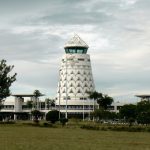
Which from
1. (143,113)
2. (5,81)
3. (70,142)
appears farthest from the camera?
(143,113)

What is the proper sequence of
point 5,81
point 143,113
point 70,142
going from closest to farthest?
point 70,142, point 5,81, point 143,113

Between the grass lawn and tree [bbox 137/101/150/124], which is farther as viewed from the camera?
tree [bbox 137/101/150/124]

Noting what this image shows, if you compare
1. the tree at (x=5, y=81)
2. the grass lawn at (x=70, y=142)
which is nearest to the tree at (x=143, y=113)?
the tree at (x=5, y=81)

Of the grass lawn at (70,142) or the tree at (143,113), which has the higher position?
the tree at (143,113)

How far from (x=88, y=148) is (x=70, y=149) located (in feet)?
5.63

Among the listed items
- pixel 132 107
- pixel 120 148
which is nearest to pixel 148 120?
pixel 132 107

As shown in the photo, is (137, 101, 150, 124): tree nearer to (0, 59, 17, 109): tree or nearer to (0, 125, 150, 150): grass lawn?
(0, 59, 17, 109): tree

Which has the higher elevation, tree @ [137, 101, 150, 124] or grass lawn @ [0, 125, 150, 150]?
tree @ [137, 101, 150, 124]

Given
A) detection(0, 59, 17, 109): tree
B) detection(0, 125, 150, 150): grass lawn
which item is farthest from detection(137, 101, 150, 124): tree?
detection(0, 125, 150, 150): grass lawn

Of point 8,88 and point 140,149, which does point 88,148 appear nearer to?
point 140,149

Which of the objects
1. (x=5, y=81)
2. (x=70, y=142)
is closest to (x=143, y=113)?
(x=5, y=81)

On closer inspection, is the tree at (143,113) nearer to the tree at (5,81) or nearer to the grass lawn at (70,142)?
the tree at (5,81)

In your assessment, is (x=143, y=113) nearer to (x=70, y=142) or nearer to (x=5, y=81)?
(x=5, y=81)

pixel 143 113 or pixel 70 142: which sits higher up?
pixel 143 113
